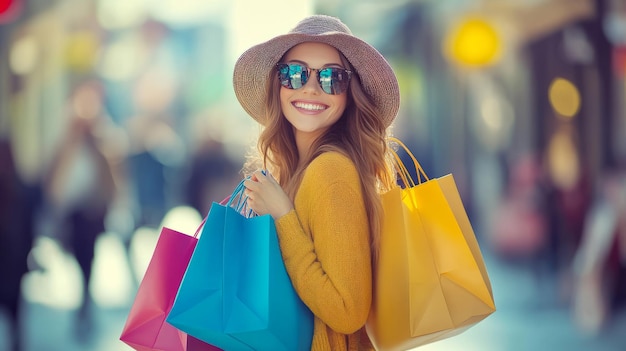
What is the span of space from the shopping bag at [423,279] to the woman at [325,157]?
0.05 meters

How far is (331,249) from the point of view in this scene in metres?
2.42

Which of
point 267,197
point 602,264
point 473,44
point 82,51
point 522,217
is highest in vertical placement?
point 82,51

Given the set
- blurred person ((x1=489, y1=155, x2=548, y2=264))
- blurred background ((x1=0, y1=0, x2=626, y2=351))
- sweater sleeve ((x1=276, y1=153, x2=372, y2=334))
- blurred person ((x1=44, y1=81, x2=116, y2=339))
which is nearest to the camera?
sweater sleeve ((x1=276, y1=153, x2=372, y2=334))

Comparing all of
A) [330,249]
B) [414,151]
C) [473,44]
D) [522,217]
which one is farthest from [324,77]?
[414,151]

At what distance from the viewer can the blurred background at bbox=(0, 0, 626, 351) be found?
8.30 meters

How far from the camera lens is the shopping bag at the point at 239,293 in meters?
2.29

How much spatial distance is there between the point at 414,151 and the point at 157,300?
11524 mm

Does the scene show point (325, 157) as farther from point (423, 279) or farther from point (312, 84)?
point (423, 279)

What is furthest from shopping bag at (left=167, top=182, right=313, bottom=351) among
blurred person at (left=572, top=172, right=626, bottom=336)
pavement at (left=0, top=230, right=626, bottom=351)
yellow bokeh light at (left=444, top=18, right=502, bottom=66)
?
yellow bokeh light at (left=444, top=18, right=502, bottom=66)

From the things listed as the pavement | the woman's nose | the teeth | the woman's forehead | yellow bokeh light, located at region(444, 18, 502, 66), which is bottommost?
the pavement

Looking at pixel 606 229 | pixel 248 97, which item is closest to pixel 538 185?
pixel 606 229

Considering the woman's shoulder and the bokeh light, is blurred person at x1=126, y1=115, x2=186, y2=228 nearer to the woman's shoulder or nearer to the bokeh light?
the bokeh light

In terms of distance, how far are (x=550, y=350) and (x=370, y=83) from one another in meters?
4.09

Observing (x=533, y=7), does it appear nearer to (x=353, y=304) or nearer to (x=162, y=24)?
(x=162, y=24)
